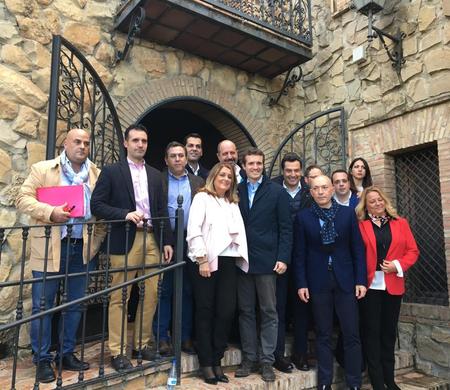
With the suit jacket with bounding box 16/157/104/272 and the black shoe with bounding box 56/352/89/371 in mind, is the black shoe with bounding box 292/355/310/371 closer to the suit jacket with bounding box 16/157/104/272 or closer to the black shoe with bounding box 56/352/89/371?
the black shoe with bounding box 56/352/89/371

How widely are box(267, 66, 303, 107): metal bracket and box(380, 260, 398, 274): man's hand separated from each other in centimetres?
320

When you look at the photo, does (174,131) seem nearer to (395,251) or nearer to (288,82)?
(288,82)

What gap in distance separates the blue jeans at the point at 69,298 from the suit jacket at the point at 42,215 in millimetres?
80

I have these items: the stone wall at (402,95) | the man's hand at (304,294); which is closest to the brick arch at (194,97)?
the stone wall at (402,95)

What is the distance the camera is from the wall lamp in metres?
4.39

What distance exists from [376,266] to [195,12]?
3.16 metres

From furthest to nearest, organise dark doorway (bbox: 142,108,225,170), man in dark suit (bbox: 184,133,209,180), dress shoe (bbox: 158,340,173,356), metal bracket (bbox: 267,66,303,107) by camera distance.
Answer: dark doorway (bbox: 142,108,225,170), metal bracket (bbox: 267,66,303,107), man in dark suit (bbox: 184,133,209,180), dress shoe (bbox: 158,340,173,356)

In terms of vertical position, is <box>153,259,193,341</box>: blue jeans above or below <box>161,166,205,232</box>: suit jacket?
below

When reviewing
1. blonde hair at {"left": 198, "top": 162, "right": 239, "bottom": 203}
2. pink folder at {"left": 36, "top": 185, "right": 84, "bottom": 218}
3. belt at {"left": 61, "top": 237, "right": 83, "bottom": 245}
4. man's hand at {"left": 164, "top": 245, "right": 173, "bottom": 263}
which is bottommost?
man's hand at {"left": 164, "top": 245, "right": 173, "bottom": 263}

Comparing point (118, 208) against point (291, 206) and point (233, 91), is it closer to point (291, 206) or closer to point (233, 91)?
point (291, 206)

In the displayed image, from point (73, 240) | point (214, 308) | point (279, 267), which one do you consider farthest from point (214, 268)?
point (73, 240)

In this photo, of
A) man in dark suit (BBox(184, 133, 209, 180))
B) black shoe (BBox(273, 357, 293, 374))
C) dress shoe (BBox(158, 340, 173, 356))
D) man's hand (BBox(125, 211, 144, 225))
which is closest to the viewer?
man's hand (BBox(125, 211, 144, 225))

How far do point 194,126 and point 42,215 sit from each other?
4.26 m

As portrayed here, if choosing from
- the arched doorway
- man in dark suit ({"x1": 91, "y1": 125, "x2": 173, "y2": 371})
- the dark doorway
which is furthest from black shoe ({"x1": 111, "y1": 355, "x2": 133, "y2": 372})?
the dark doorway
